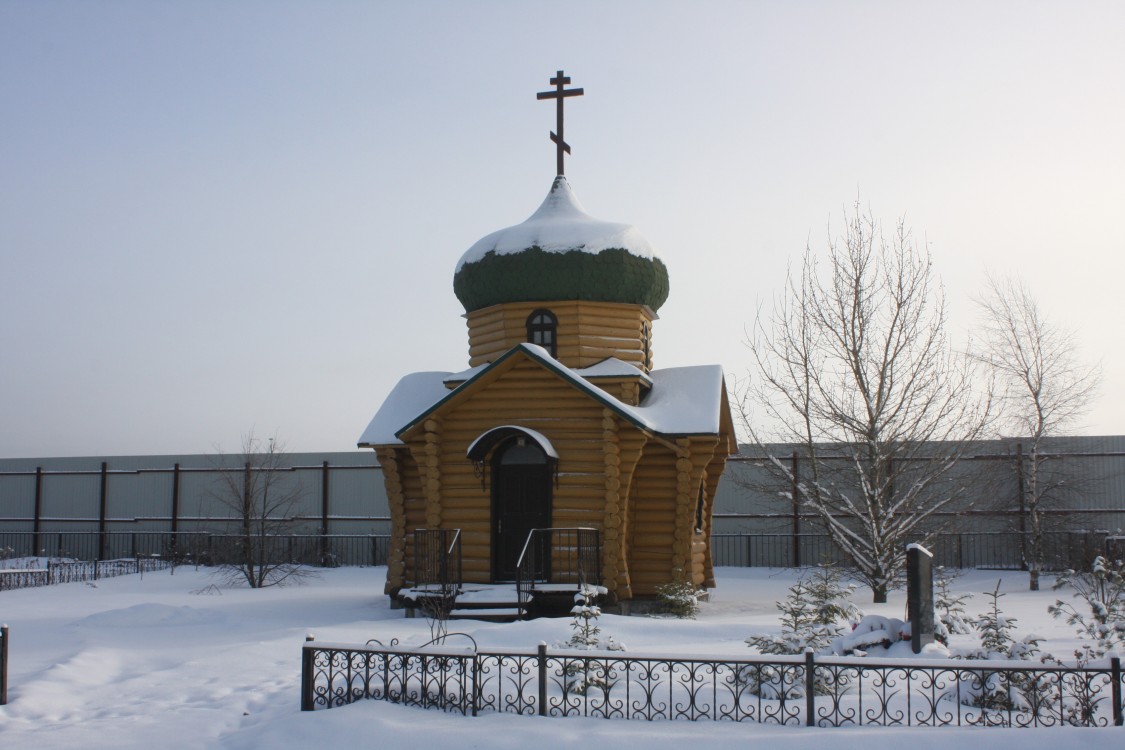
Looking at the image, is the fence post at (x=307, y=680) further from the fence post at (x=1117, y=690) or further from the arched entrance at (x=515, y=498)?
the arched entrance at (x=515, y=498)

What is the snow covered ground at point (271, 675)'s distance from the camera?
6.48 meters

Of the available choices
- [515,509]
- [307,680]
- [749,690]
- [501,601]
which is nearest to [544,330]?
[515,509]

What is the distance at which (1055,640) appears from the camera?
35.2 feet

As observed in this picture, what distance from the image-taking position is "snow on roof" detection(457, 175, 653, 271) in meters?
15.9

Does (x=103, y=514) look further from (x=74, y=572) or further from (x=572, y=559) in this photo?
(x=572, y=559)

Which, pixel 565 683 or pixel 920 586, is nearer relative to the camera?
pixel 565 683

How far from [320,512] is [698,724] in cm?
2240

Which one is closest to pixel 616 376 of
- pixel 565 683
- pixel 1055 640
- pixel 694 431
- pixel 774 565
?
pixel 694 431

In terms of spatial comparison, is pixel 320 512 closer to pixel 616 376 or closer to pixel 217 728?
pixel 616 376

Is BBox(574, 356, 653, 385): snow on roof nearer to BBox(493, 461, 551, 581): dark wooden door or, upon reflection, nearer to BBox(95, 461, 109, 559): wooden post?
BBox(493, 461, 551, 581): dark wooden door

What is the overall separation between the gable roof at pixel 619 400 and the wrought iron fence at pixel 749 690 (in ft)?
20.8

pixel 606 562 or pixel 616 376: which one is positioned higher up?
pixel 616 376

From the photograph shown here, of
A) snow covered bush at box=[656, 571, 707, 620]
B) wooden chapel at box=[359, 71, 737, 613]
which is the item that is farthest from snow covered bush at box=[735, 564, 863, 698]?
wooden chapel at box=[359, 71, 737, 613]

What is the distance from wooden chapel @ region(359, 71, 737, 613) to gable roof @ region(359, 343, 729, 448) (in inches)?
1.2
